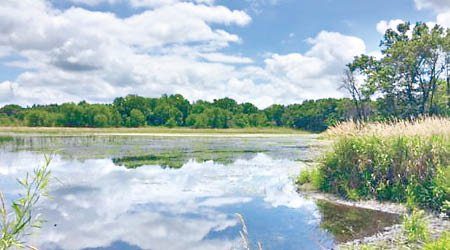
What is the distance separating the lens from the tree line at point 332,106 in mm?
37438

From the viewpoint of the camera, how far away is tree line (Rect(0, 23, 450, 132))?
Result: 123 ft

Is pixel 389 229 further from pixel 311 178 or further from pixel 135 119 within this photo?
pixel 135 119

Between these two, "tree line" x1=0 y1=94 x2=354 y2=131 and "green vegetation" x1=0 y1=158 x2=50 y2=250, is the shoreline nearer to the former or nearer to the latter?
"green vegetation" x1=0 y1=158 x2=50 y2=250

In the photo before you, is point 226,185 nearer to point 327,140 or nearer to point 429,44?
point 327,140

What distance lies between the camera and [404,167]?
10.8 m

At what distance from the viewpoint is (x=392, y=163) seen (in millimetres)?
11055

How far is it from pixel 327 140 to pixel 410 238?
6544 millimetres

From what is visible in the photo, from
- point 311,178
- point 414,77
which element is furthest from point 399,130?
point 414,77

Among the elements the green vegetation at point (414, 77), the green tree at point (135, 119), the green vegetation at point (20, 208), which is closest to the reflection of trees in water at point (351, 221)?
the green vegetation at point (20, 208)

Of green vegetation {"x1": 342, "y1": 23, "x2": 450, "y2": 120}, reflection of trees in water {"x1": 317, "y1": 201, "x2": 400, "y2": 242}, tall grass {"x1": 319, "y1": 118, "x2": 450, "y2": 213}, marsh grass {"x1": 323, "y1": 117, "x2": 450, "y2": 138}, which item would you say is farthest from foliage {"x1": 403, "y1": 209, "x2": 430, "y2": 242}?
green vegetation {"x1": 342, "y1": 23, "x2": 450, "y2": 120}

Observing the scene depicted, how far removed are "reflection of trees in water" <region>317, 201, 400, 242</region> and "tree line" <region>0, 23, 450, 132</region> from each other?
4.49m

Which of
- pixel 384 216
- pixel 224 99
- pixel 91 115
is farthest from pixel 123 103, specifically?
pixel 384 216

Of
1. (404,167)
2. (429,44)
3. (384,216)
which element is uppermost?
(429,44)

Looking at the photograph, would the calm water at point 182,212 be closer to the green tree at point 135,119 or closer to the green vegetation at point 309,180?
the green vegetation at point 309,180
